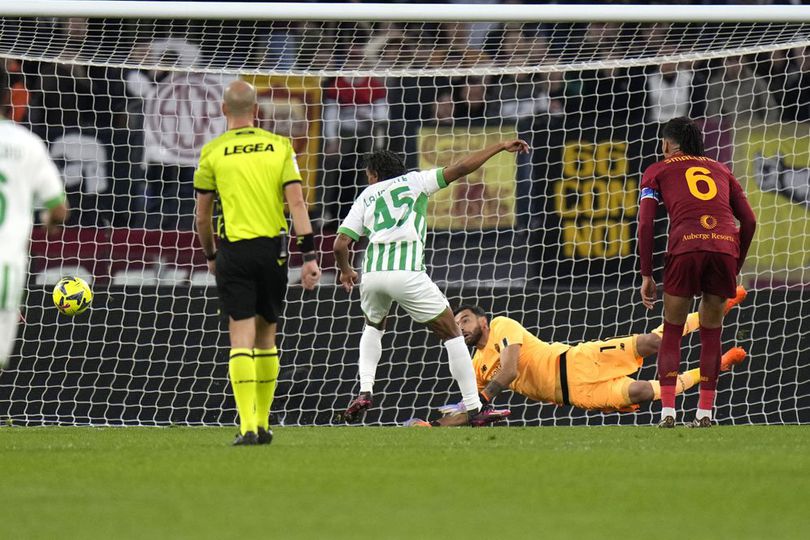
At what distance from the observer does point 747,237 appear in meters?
7.48

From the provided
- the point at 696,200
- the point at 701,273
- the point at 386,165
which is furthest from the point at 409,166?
the point at 701,273

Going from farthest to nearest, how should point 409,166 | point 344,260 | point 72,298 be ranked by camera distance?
1. point 409,166
2. point 72,298
3. point 344,260

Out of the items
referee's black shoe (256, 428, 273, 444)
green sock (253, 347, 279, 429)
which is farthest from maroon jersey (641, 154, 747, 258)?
referee's black shoe (256, 428, 273, 444)

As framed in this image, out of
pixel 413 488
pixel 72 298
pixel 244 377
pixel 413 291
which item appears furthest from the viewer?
pixel 72 298

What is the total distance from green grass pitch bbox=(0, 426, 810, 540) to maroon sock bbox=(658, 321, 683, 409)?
2.26 feet

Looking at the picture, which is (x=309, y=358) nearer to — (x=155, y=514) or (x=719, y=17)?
(x=719, y=17)

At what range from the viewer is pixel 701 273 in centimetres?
725

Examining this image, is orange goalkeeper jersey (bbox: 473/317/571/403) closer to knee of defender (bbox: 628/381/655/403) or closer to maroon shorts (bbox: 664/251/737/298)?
knee of defender (bbox: 628/381/655/403)

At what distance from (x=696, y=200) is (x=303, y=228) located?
7.80ft

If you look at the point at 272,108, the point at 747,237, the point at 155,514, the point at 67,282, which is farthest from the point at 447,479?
the point at 272,108

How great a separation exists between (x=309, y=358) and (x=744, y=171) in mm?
3546

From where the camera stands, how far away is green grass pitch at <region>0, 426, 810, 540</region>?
3539 mm

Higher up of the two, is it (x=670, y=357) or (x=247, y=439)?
(x=670, y=357)

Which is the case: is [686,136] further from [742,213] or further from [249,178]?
[249,178]
